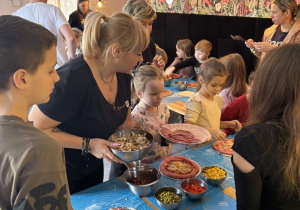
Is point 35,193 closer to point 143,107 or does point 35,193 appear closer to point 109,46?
point 109,46

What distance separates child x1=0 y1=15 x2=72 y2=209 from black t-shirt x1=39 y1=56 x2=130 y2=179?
0.47m

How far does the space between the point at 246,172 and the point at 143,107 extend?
1.19m

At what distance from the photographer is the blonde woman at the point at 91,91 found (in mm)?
1354

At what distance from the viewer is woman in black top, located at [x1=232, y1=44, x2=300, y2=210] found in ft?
3.13

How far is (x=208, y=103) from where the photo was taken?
91.5 inches

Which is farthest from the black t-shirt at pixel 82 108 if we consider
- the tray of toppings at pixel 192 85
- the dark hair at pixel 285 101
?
the tray of toppings at pixel 192 85

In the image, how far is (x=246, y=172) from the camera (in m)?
1.00

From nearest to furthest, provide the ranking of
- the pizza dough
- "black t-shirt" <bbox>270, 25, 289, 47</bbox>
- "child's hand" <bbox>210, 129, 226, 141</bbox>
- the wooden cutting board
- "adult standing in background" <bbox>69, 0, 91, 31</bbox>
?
1. the pizza dough
2. "child's hand" <bbox>210, 129, 226, 141</bbox>
3. the wooden cutting board
4. "black t-shirt" <bbox>270, 25, 289, 47</bbox>
5. "adult standing in background" <bbox>69, 0, 91, 31</bbox>

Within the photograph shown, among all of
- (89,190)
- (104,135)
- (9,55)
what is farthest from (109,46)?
(89,190)

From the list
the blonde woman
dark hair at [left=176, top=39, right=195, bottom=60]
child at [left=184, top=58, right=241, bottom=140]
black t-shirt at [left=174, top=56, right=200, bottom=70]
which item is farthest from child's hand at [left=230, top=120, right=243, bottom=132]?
dark hair at [left=176, top=39, right=195, bottom=60]

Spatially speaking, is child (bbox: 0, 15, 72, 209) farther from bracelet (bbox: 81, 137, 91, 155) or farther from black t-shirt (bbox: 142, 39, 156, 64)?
black t-shirt (bbox: 142, 39, 156, 64)

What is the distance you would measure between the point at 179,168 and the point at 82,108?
72 centimetres

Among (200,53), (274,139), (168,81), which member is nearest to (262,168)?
(274,139)

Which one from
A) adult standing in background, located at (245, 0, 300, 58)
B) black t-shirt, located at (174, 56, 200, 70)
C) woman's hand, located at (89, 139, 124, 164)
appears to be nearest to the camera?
woman's hand, located at (89, 139, 124, 164)
